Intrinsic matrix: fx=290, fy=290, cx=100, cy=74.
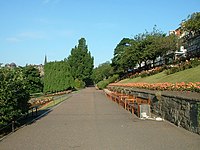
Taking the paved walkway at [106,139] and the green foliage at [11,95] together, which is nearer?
the paved walkway at [106,139]

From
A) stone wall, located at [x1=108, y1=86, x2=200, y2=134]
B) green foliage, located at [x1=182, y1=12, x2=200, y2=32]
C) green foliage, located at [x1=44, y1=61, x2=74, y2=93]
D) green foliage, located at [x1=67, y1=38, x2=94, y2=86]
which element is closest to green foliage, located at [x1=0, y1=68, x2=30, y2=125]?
stone wall, located at [x1=108, y1=86, x2=200, y2=134]

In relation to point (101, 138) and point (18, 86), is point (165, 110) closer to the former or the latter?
point (101, 138)

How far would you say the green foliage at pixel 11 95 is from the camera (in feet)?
35.2

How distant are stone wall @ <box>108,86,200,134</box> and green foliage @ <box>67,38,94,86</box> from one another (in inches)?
3110

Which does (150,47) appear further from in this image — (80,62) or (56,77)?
(80,62)

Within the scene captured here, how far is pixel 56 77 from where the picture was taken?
59562mm

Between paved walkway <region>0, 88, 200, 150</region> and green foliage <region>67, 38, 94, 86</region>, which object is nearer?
paved walkway <region>0, 88, 200, 150</region>

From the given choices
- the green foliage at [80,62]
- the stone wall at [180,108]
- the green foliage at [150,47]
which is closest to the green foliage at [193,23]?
the green foliage at [150,47]

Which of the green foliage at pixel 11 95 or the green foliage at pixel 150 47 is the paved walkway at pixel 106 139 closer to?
the green foliage at pixel 11 95

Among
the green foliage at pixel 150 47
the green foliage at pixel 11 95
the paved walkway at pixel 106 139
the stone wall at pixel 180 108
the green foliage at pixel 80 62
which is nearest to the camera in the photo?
the paved walkway at pixel 106 139

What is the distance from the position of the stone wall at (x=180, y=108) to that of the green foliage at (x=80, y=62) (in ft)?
259

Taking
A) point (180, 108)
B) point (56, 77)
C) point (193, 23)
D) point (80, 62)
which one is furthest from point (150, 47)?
point (80, 62)

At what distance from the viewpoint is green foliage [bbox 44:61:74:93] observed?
59.1m

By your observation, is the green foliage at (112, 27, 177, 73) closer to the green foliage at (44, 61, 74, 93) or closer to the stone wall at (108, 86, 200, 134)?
the green foliage at (44, 61, 74, 93)
